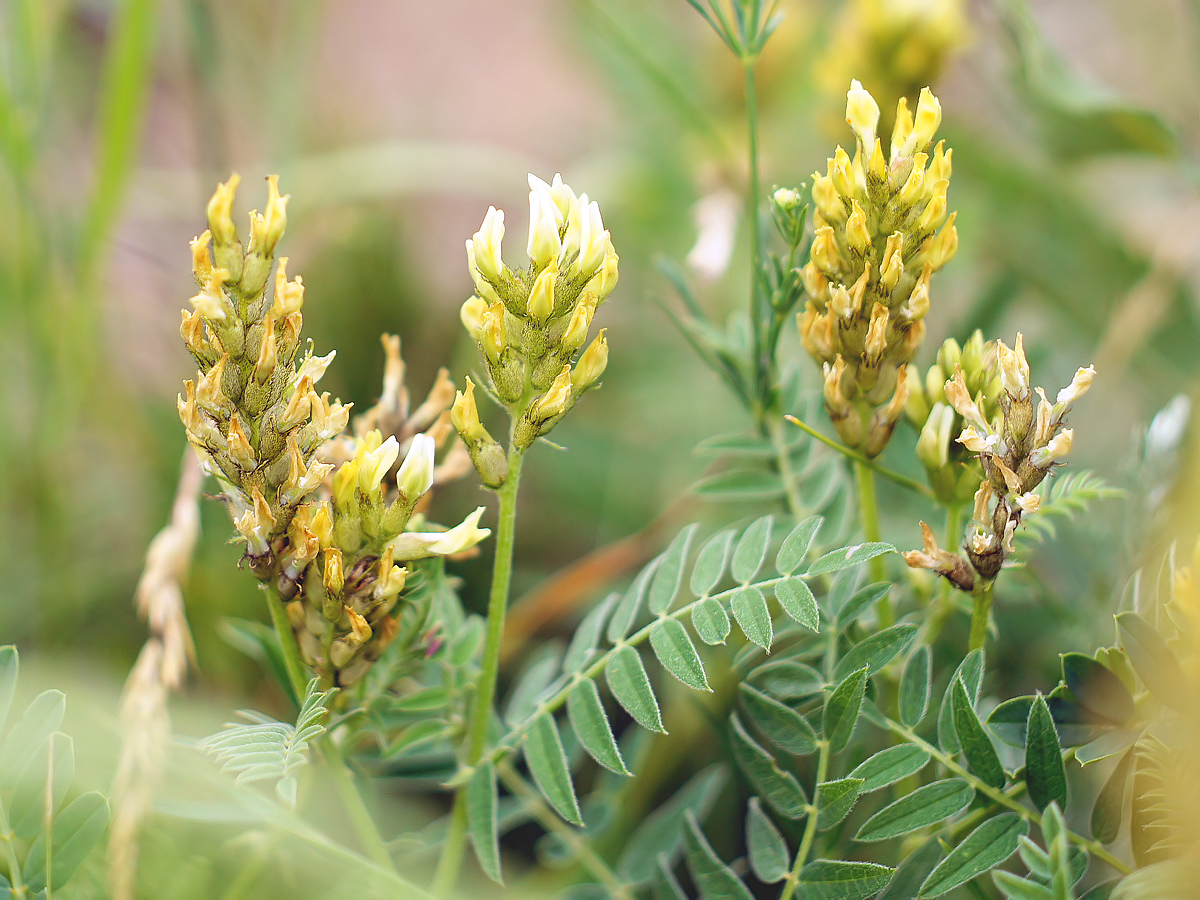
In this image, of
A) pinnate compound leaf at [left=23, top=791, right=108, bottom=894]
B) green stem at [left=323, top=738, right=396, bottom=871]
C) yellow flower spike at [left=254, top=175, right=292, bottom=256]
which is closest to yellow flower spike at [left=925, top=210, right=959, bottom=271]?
yellow flower spike at [left=254, top=175, right=292, bottom=256]

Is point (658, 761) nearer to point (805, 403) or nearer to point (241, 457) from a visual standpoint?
point (805, 403)

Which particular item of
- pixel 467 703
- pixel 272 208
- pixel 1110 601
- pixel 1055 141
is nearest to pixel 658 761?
pixel 467 703

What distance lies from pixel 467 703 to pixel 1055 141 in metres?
1.25

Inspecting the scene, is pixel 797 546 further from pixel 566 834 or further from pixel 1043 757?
pixel 566 834

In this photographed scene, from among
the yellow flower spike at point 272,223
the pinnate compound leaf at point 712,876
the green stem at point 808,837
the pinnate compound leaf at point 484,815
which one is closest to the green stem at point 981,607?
the green stem at point 808,837

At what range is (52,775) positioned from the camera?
1.82ft

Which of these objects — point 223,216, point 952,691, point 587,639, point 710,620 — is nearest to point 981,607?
point 952,691

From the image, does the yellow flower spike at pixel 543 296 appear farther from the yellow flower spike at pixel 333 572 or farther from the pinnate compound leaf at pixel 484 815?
the pinnate compound leaf at pixel 484 815

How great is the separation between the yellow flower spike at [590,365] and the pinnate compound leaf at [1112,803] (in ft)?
1.28

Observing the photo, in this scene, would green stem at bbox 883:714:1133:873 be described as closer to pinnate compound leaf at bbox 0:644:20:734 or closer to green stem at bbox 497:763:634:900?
green stem at bbox 497:763:634:900

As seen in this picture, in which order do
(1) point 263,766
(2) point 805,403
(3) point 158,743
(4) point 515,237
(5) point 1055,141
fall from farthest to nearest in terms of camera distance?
(4) point 515,237
(5) point 1055,141
(2) point 805,403
(3) point 158,743
(1) point 263,766

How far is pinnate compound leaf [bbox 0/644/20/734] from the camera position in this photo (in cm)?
56

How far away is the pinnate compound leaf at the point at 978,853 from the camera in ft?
1.74

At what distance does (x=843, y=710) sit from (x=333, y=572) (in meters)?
0.32
